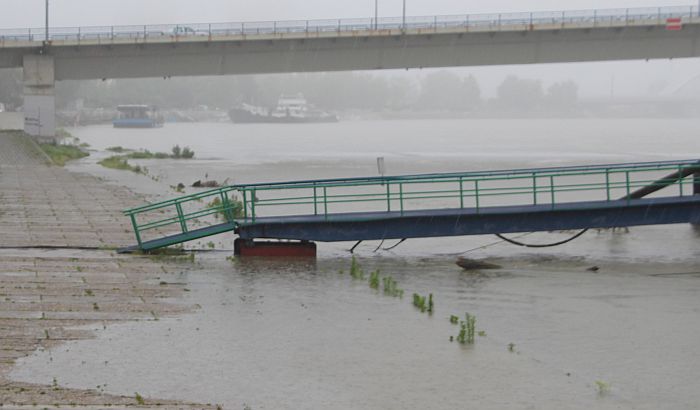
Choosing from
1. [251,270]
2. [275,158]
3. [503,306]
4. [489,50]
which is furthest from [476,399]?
[275,158]

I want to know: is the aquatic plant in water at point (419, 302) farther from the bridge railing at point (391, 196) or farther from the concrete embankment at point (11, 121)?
the concrete embankment at point (11, 121)

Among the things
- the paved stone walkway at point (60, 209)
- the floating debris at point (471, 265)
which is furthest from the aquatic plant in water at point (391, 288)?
the paved stone walkway at point (60, 209)

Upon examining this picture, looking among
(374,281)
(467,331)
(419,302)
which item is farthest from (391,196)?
(467,331)

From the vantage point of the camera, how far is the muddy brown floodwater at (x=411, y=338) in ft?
48.2

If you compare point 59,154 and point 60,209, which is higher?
point 59,154

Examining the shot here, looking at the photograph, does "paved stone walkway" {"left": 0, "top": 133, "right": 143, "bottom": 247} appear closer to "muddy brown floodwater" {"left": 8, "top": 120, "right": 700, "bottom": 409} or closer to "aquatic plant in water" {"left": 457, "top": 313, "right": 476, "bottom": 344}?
"muddy brown floodwater" {"left": 8, "top": 120, "right": 700, "bottom": 409}

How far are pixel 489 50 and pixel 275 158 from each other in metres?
18.7

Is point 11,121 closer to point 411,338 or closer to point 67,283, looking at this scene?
point 67,283

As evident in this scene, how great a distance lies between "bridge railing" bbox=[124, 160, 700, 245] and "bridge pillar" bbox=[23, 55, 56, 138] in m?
38.9

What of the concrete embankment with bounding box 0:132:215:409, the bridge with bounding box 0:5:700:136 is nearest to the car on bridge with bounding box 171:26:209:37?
the bridge with bounding box 0:5:700:136

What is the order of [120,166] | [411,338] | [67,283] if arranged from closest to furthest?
[411,338]
[67,283]
[120,166]

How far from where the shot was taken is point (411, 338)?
59.0 feet

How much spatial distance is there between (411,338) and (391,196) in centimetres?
2790

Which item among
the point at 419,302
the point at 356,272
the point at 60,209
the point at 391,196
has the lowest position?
the point at 419,302
